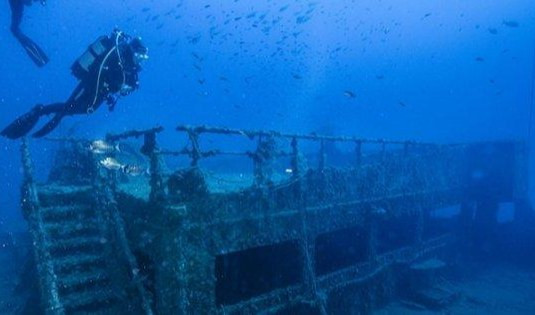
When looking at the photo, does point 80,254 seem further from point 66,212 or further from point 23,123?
point 23,123

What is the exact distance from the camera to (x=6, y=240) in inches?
899

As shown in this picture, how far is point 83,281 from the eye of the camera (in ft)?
23.7

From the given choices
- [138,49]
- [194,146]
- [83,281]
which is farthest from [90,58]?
[83,281]

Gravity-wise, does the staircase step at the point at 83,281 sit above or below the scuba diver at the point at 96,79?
below

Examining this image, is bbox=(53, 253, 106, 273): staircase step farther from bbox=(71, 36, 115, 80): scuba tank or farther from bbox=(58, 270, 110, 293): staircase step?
bbox=(71, 36, 115, 80): scuba tank

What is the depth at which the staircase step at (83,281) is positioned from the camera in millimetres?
7039

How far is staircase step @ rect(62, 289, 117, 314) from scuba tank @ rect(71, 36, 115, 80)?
4.10 metres

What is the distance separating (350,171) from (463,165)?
896 centimetres

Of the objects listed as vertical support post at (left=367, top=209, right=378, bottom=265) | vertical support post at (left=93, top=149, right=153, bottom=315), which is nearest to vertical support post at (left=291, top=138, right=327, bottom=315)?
vertical support post at (left=367, top=209, right=378, bottom=265)

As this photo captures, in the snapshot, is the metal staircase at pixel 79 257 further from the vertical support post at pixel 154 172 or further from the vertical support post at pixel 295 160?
the vertical support post at pixel 295 160

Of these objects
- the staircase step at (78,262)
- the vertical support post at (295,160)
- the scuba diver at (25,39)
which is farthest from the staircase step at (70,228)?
the vertical support post at (295,160)

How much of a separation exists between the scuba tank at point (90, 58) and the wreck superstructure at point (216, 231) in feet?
4.74

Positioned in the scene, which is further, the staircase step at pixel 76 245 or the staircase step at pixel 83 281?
the staircase step at pixel 76 245

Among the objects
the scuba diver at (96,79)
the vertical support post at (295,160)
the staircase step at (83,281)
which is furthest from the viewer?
the vertical support post at (295,160)
